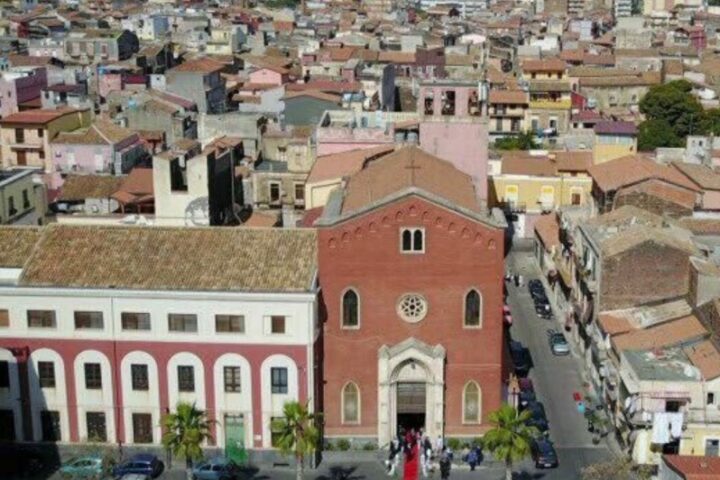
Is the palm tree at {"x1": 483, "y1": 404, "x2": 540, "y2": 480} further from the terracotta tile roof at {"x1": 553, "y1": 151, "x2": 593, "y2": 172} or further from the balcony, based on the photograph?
the balcony

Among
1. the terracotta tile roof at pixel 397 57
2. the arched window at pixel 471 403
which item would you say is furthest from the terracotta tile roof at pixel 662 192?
the terracotta tile roof at pixel 397 57

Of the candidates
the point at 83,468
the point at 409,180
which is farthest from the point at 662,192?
the point at 83,468

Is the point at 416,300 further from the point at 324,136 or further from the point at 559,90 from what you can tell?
the point at 559,90

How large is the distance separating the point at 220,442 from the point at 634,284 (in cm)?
2699

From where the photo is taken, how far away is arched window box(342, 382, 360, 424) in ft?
188

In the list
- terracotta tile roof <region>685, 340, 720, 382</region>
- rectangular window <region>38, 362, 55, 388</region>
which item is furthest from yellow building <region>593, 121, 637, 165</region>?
rectangular window <region>38, 362, 55, 388</region>

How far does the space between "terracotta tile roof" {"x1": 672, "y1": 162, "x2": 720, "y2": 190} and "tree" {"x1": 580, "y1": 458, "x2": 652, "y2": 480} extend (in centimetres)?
3502

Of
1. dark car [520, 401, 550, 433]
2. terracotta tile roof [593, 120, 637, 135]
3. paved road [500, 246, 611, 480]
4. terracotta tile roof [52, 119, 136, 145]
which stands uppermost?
terracotta tile roof [52, 119, 136, 145]

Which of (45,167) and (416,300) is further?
(45,167)

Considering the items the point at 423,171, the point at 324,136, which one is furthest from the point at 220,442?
the point at 324,136

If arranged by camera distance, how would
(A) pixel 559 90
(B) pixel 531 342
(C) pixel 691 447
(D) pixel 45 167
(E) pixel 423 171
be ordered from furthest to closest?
(A) pixel 559 90
(D) pixel 45 167
(B) pixel 531 342
(E) pixel 423 171
(C) pixel 691 447

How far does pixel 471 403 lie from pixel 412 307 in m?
6.18

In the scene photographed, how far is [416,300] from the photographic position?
56.4 meters

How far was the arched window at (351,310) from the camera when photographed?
56497 millimetres
